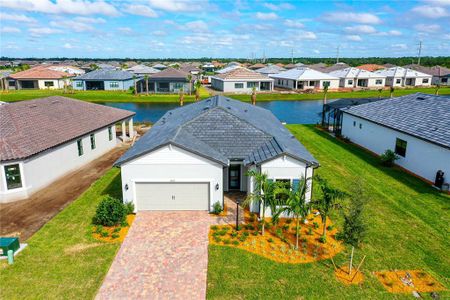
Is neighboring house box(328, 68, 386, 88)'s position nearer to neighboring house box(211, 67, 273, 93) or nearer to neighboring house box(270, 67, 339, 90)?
neighboring house box(270, 67, 339, 90)

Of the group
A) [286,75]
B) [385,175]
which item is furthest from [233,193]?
[286,75]

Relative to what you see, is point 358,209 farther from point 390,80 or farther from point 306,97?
point 390,80

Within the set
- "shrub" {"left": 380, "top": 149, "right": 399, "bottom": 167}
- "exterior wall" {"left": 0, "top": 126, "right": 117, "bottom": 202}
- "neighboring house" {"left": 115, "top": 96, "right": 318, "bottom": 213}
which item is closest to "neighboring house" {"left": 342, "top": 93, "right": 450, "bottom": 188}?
"shrub" {"left": 380, "top": 149, "right": 399, "bottom": 167}

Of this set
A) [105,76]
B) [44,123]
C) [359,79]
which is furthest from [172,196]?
[359,79]

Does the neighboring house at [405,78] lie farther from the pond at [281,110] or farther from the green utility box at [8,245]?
the green utility box at [8,245]

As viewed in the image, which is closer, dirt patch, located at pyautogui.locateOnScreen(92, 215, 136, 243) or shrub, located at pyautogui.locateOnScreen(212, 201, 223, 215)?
dirt patch, located at pyautogui.locateOnScreen(92, 215, 136, 243)

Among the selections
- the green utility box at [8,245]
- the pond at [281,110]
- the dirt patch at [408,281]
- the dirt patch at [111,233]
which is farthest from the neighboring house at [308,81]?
the green utility box at [8,245]

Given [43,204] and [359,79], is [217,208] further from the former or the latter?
[359,79]
